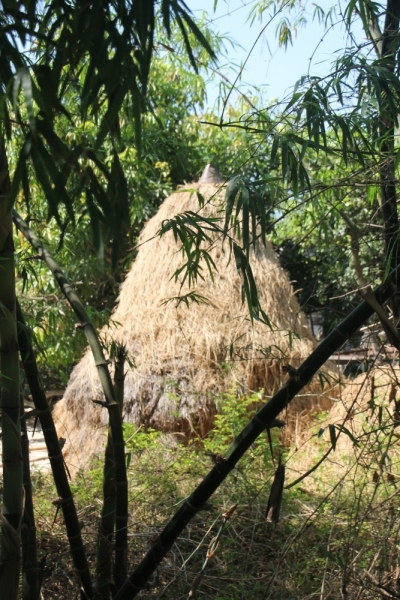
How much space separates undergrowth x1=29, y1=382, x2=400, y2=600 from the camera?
2211 millimetres

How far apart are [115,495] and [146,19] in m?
1.48

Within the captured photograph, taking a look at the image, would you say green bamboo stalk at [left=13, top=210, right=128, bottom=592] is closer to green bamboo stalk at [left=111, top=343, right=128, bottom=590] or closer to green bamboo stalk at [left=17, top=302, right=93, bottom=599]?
green bamboo stalk at [left=111, top=343, right=128, bottom=590]

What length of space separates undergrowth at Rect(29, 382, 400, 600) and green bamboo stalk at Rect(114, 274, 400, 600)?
58 mm

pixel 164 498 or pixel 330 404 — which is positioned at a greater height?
pixel 330 404

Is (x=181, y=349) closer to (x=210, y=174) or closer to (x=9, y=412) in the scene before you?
(x=210, y=174)

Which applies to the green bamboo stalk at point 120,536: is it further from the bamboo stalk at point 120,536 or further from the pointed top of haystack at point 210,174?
the pointed top of haystack at point 210,174

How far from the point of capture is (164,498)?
3.26 meters

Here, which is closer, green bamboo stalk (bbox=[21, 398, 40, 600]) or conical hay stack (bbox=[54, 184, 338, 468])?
green bamboo stalk (bbox=[21, 398, 40, 600])

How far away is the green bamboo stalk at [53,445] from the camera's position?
6.66ft

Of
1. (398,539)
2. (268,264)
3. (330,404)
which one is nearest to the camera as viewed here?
(398,539)

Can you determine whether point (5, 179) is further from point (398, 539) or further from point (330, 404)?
point (330, 404)

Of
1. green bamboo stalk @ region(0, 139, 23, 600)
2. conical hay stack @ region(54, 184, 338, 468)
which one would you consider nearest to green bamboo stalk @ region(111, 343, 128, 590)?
green bamboo stalk @ region(0, 139, 23, 600)

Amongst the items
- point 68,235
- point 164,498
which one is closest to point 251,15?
point 164,498

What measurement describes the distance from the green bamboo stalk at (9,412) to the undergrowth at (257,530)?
1.00 ft
